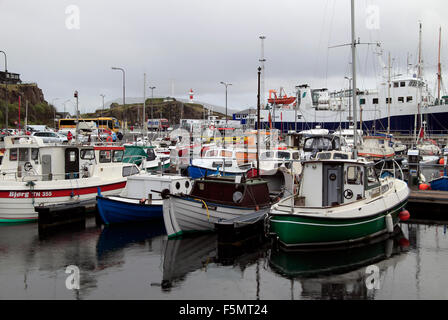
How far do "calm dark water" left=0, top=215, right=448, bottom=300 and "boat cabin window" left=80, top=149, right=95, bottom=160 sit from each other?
6.12 meters

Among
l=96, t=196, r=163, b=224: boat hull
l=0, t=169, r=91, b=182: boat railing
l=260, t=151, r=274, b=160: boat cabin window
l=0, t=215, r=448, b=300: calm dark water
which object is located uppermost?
l=260, t=151, r=274, b=160: boat cabin window

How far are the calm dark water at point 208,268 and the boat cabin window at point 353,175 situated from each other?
2508mm

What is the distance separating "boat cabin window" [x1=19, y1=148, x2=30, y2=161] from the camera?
21.8 metres

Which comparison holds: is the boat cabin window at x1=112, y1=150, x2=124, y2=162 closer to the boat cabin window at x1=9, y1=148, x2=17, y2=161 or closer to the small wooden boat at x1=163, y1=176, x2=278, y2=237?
the boat cabin window at x1=9, y1=148, x2=17, y2=161

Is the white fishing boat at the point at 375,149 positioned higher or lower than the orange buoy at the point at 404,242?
higher

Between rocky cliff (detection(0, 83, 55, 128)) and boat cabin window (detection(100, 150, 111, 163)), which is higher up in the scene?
rocky cliff (detection(0, 83, 55, 128))

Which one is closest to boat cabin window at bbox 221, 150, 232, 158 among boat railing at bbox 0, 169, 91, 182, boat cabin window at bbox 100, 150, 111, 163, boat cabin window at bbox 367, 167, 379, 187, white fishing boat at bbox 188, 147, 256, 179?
white fishing boat at bbox 188, 147, 256, 179

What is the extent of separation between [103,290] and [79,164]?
13.0m

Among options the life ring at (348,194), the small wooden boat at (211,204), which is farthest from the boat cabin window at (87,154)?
the life ring at (348,194)

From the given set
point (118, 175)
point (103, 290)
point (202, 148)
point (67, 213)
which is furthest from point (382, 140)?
point (103, 290)

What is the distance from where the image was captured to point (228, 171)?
1101 inches

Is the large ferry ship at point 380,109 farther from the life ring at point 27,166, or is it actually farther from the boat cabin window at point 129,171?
the life ring at point 27,166

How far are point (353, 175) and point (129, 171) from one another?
13478 mm

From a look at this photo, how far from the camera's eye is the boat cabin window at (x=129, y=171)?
2428 cm
